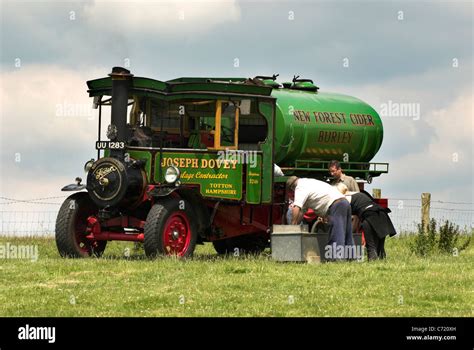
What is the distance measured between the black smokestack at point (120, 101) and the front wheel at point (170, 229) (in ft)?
4.44

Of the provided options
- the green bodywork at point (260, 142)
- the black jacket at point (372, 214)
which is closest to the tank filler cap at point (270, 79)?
the green bodywork at point (260, 142)

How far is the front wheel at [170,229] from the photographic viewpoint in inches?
734

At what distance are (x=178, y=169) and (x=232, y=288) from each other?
16.8 ft

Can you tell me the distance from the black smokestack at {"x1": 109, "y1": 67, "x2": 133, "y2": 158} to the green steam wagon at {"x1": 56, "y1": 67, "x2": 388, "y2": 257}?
18 millimetres

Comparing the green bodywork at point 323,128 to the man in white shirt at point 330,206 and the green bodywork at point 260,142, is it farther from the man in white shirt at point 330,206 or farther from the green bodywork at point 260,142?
the man in white shirt at point 330,206

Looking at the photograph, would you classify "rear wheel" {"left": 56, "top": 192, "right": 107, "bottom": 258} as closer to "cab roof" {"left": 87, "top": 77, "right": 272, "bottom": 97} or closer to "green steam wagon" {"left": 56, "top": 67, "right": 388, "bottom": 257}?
"green steam wagon" {"left": 56, "top": 67, "right": 388, "bottom": 257}

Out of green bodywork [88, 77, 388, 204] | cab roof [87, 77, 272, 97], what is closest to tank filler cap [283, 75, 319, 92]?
green bodywork [88, 77, 388, 204]

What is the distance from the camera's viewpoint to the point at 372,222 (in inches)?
780

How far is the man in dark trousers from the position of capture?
64.8 ft

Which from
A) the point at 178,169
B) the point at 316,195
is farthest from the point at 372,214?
the point at 178,169

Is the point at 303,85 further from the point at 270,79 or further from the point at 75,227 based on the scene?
the point at 75,227

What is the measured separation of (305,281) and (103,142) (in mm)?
5884
